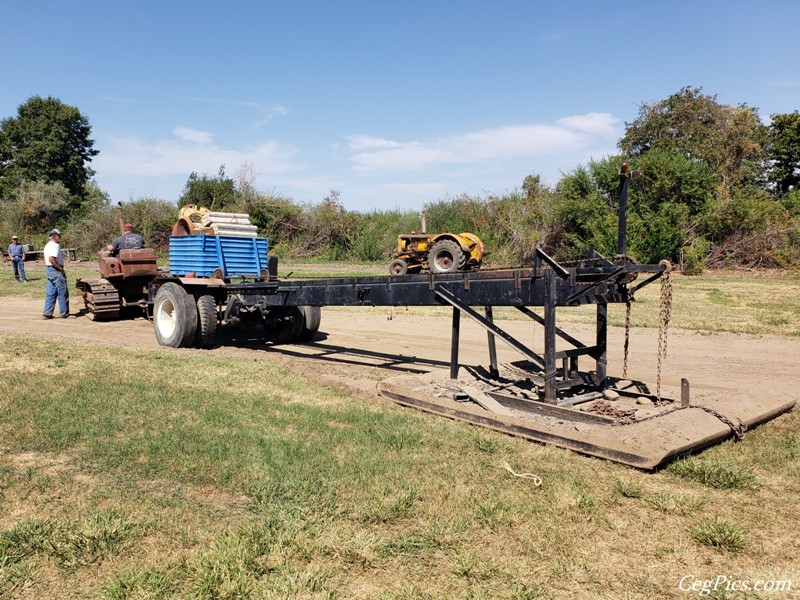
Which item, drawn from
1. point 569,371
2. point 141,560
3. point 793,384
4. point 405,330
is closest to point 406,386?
point 569,371

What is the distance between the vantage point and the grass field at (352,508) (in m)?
3.08

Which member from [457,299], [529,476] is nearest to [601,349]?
[457,299]

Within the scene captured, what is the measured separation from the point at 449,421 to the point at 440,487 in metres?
1.56

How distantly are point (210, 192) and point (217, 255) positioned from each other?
31184 millimetres

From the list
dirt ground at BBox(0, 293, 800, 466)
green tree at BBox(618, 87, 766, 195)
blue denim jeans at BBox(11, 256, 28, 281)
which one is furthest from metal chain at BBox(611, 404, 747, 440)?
green tree at BBox(618, 87, 766, 195)

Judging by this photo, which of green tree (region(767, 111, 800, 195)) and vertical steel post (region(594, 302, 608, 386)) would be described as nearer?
vertical steel post (region(594, 302, 608, 386))

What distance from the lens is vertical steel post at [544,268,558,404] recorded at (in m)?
5.43

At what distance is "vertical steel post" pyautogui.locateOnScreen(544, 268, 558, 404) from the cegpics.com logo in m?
2.53

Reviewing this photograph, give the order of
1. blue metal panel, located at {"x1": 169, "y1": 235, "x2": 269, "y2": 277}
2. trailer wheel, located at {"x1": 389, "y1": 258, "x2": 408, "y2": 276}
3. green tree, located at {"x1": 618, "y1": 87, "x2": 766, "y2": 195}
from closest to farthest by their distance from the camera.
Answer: blue metal panel, located at {"x1": 169, "y1": 235, "x2": 269, "y2": 277}
trailer wheel, located at {"x1": 389, "y1": 258, "x2": 408, "y2": 276}
green tree, located at {"x1": 618, "y1": 87, "x2": 766, "y2": 195}

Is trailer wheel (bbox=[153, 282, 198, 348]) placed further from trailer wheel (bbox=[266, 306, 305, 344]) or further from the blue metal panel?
trailer wheel (bbox=[266, 306, 305, 344])

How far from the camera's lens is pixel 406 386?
6.49 m

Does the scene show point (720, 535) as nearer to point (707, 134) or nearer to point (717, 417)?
point (717, 417)

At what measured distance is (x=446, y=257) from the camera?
1872 cm

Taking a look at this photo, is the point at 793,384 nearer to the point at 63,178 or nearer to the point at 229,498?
the point at 229,498
